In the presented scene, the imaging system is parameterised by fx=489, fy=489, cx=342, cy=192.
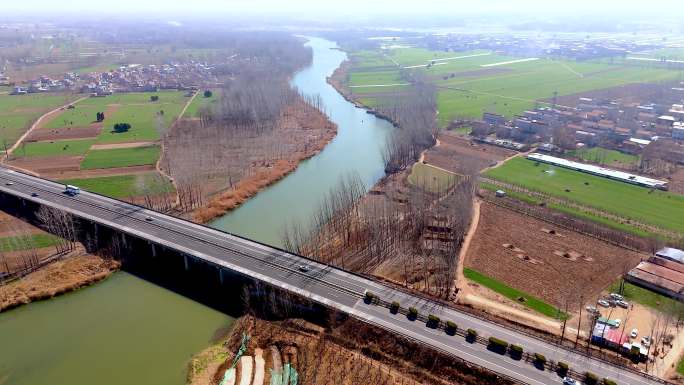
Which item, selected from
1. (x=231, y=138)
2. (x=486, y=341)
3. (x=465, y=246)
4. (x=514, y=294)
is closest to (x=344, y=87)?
(x=231, y=138)

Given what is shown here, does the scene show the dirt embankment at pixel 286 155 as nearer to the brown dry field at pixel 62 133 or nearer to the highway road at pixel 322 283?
the highway road at pixel 322 283

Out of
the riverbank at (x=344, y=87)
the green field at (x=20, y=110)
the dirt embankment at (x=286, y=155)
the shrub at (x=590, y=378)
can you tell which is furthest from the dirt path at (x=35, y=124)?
the shrub at (x=590, y=378)

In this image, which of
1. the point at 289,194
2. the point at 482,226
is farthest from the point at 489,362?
the point at 289,194

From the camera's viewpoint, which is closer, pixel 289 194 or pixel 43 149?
pixel 289 194

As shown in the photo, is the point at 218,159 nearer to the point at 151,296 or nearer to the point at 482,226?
the point at 151,296

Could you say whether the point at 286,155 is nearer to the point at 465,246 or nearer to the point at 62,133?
the point at 465,246

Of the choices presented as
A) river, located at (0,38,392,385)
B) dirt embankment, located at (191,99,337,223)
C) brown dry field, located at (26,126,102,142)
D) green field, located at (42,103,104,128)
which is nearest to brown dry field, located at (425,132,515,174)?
dirt embankment, located at (191,99,337,223)
